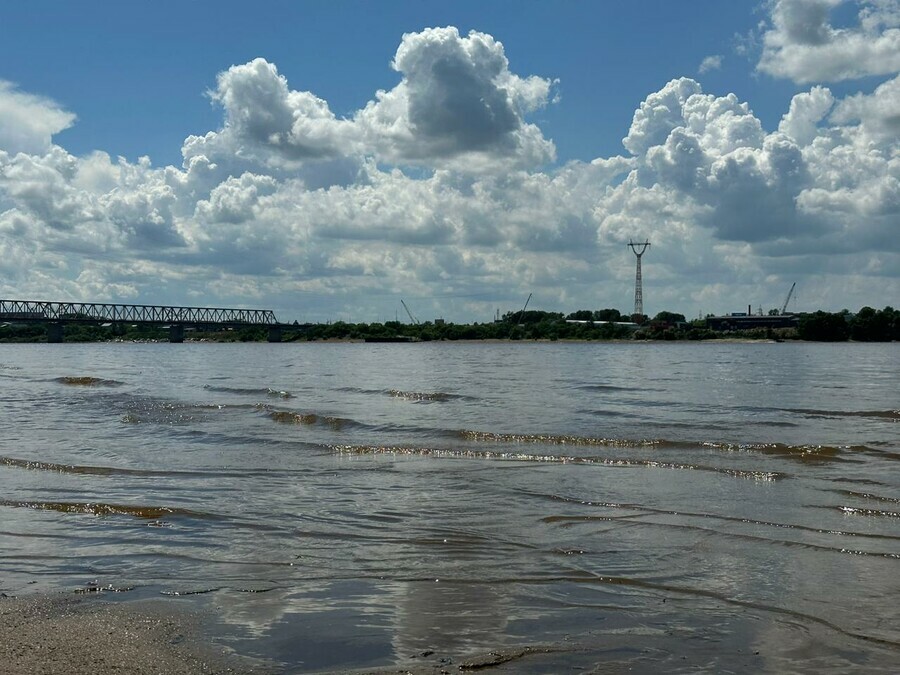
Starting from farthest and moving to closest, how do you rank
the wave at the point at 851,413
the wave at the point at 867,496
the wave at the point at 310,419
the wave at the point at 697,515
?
1. the wave at the point at 851,413
2. the wave at the point at 310,419
3. the wave at the point at 867,496
4. the wave at the point at 697,515

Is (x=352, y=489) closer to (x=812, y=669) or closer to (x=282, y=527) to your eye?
(x=282, y=527)

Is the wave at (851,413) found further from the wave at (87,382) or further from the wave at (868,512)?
the wave at (87,382)

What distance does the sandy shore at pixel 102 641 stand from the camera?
7.09 meters

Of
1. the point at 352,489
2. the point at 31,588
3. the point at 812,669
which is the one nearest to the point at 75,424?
the point at 352,489

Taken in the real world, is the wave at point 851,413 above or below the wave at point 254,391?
above

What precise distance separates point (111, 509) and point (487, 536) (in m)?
6.76

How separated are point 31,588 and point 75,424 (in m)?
22.1

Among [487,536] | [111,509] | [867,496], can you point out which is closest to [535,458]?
[867,496]

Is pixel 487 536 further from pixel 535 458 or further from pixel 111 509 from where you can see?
pixel 535 458

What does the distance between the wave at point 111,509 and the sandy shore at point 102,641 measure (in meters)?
4.97

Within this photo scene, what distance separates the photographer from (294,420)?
31.8m

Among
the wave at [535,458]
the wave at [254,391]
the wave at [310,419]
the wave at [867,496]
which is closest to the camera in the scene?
the wave at [867,496]

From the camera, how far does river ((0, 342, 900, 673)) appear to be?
805 centimetres

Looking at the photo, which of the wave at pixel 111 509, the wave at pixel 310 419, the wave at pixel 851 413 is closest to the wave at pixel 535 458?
the wave at pixel 310 419
